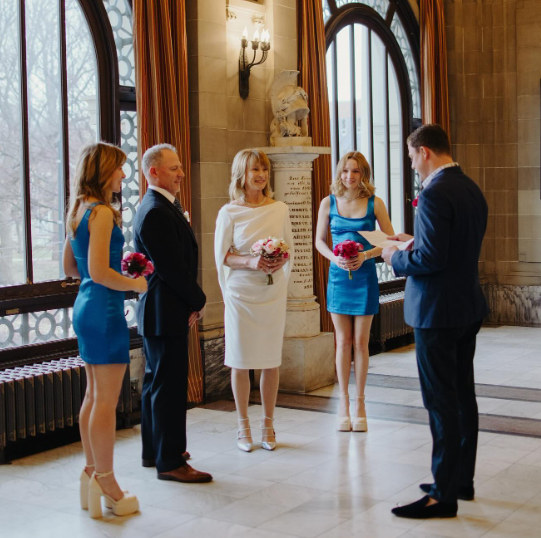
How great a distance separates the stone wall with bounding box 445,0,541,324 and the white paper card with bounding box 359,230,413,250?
6266 millimetres

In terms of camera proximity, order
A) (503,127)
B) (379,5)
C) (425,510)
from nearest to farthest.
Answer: (425,510) → (379,5) → (503,127)

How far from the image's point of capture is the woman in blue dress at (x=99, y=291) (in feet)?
11.9

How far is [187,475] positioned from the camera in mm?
4289

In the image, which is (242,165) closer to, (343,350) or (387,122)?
(343,350)

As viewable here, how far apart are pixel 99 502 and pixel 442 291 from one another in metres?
1.78

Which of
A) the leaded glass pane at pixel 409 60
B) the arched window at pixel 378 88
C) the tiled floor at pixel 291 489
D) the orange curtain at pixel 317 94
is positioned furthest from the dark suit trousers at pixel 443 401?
the leaded glass pane at pixel 409 60

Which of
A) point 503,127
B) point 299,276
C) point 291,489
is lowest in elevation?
point 291,489

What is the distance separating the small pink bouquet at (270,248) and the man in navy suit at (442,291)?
0.98 metres

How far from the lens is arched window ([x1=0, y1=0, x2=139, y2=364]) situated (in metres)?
5.21

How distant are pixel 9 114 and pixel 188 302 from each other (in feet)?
6.17

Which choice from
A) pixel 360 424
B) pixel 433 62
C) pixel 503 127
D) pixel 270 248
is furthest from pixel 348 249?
pixel 503 127

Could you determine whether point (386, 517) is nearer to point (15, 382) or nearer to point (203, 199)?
point (15, 382)

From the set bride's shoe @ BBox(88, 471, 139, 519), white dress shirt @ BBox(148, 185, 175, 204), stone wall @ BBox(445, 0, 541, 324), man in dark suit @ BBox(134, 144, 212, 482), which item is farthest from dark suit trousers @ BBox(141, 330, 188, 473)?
stone wall @ BBox(445, 0, 541, 324)

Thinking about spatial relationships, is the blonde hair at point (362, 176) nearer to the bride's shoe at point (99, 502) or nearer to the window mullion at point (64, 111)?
the window mullion at point (64, 111)
